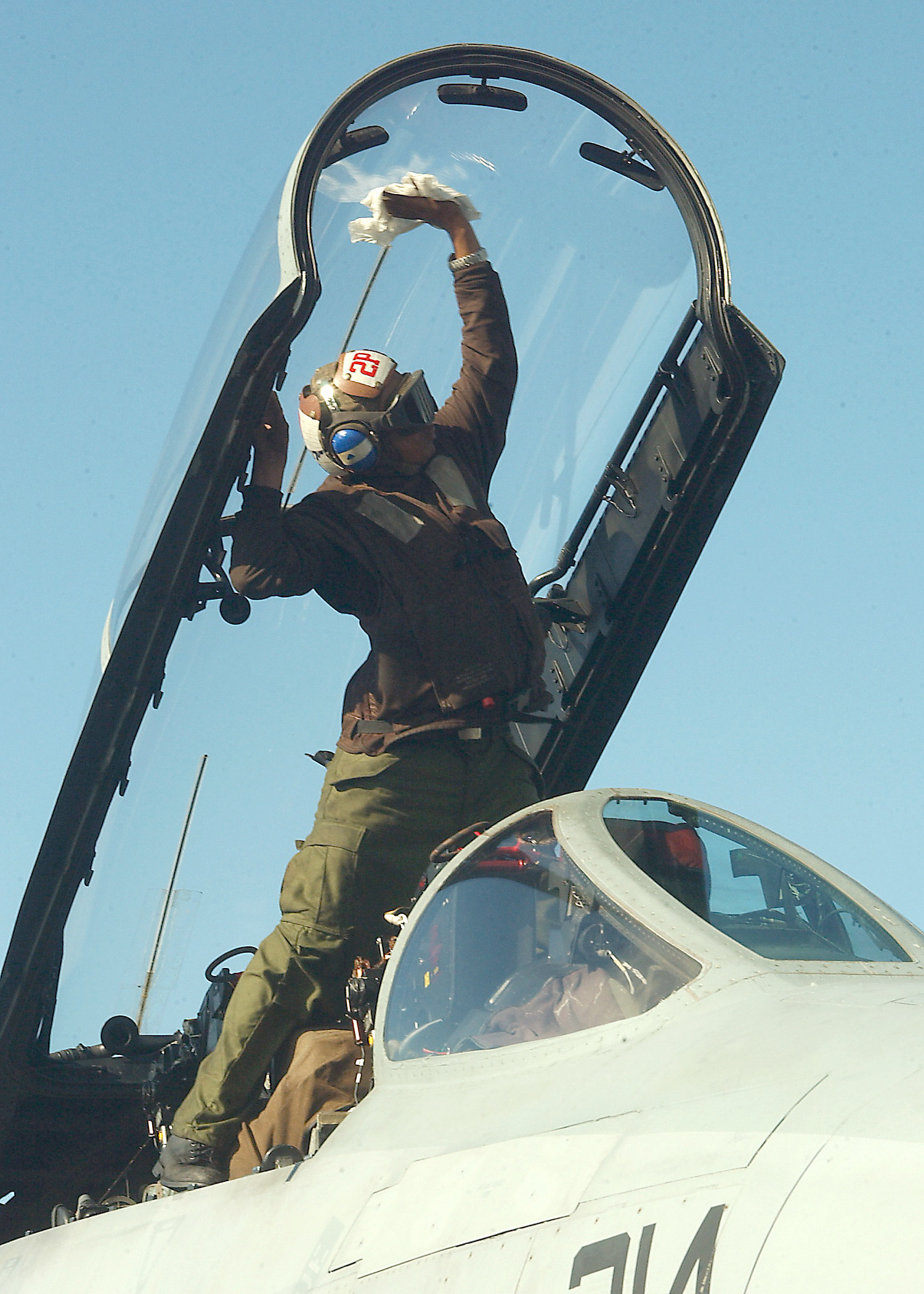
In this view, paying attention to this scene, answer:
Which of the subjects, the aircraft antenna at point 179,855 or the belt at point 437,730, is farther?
the aircraft antenna at point 179,855

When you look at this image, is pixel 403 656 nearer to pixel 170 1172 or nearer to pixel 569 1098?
pixel 170 1172

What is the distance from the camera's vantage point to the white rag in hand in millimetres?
5094

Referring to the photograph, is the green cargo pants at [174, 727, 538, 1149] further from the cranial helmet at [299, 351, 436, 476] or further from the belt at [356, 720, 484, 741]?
the cranial helmet at [299, 351, 436, 476]

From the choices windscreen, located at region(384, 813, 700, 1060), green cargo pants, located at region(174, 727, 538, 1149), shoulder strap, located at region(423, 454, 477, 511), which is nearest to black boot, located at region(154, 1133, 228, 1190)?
green cargo pants, located at region(174, 727, 538, 1149)

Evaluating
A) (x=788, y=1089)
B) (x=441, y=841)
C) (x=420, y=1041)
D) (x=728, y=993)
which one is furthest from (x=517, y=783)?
(x=788, y=1089)

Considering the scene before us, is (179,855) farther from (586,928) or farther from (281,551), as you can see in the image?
(586,928)

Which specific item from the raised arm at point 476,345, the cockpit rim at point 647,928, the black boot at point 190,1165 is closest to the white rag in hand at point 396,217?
the raised arm at point 476,345

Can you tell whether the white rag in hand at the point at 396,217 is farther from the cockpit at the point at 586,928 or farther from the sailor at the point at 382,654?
the cockpit at the point at 586,928

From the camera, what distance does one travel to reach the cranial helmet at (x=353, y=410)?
15.6 ft

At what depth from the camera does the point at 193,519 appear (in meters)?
4.70

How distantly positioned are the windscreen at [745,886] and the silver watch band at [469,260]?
2.38 metres

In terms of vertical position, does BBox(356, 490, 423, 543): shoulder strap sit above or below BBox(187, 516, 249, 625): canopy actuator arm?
above

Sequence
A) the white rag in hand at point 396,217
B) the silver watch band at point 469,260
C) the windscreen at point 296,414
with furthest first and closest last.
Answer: the silver watch band at point 469,260, the white rag in hand at point 396,217, the windscreen at point 296,414

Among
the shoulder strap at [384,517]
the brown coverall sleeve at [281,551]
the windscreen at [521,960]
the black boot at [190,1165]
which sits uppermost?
the shoulder strap at [384,517]
